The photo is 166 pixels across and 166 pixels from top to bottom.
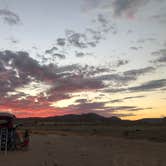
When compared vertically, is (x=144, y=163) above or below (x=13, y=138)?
below

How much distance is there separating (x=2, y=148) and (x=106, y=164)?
9402 mm

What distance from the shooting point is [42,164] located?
19016mm

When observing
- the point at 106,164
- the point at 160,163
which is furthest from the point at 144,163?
the point at 106,164

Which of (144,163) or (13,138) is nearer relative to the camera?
(144,163)

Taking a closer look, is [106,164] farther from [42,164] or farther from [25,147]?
[25,147]

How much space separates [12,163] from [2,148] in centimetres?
669

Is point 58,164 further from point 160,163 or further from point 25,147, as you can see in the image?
point 25,147

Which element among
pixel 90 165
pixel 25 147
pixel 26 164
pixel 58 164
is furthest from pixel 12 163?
pixel 25 147

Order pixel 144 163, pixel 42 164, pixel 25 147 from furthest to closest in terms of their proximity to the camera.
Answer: pixel 25 147, pixel 144 163, pixel 42 164

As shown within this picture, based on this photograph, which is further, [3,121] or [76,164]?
[3,121]

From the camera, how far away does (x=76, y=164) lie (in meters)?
19.5

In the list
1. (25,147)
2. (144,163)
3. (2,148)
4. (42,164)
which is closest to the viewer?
(42,164)

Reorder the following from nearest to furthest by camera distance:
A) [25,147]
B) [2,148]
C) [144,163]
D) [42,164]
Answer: [42,164]
[144,163]
[2,148]
[25,147]

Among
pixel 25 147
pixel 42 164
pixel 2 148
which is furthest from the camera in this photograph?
pixel 25 147
